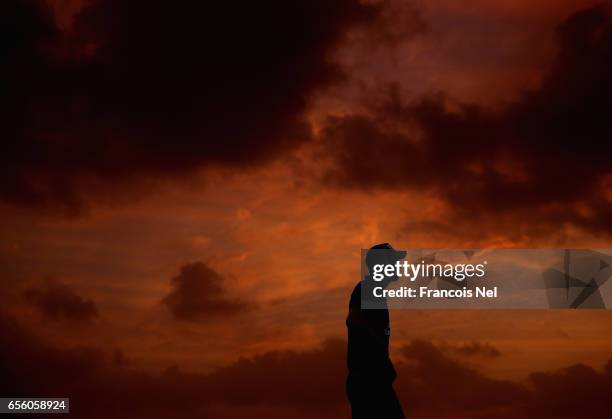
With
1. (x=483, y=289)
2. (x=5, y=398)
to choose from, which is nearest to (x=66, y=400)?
(x=5, y=398)

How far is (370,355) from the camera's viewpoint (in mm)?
12102

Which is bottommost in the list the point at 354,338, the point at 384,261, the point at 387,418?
the point at 387,418

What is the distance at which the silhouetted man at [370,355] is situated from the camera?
39.1 feet

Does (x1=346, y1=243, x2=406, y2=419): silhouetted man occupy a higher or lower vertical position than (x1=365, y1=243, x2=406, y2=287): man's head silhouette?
lower

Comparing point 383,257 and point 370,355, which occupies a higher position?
point 383,257

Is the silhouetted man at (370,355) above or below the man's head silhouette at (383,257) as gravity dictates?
below

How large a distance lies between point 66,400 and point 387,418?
311 inches

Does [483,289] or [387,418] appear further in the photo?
[483,289]

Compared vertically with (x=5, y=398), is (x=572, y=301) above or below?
above

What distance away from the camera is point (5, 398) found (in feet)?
54.4

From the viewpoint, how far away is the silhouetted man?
11.9 meters

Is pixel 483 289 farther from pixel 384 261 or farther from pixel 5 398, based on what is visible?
pixel 5 398

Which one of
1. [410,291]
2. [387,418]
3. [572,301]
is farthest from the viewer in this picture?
[572,301]

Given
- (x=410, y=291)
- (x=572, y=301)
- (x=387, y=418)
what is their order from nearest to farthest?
(x=387, y=418), (x=410, y=291), (x=572, y=301)
